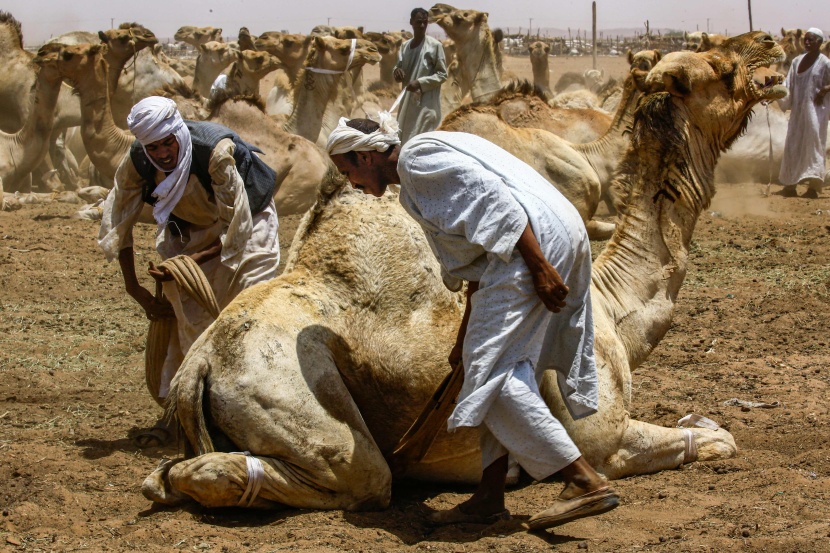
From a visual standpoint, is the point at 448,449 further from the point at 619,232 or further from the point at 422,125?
the point at 422,125

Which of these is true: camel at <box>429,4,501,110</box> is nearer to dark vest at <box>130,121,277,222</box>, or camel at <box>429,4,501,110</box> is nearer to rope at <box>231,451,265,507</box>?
dark vest at <box>130,121,277,222</box>

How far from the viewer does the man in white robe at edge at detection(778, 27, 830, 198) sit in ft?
52.0

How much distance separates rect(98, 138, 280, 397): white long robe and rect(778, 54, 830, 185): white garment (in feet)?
38.1

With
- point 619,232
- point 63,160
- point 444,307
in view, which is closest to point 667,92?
point 619,232

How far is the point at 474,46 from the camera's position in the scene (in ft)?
64.2

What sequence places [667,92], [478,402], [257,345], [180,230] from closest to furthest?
[478,402] → [257,345] → [667,92] → [180,230]

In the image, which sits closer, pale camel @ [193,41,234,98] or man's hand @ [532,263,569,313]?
man's hand @ [532,263,569,313]

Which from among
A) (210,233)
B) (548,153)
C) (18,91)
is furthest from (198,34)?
(210,233)

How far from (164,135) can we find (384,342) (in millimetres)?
1695

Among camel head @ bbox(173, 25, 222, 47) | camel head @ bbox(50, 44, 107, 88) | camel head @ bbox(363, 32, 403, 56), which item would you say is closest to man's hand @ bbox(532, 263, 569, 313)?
camel head @ bbox(50, 44, 107, 88)

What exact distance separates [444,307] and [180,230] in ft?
6.19

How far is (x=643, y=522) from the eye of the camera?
4352 millimetres

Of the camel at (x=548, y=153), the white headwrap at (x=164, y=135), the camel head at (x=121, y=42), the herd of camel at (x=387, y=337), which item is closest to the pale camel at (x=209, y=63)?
the camel head at (x=121, y=42)

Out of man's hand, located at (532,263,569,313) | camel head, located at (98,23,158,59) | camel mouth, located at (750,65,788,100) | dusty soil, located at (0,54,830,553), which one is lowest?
dusty soil, located at (0,54,830,553)
